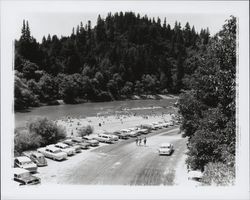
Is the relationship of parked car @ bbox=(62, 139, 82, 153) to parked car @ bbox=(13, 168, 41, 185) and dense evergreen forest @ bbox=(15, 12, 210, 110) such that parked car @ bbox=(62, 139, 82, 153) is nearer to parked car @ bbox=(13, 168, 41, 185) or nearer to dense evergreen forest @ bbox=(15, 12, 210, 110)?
dense evergreen forest @ bbox=(15, 12, 210, 110)

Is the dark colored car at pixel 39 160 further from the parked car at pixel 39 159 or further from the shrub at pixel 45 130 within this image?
the shrub at pixel 45 130

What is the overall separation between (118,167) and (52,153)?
15.4 ft

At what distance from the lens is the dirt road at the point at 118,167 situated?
13508 mm

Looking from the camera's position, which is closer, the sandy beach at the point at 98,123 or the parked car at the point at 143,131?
the parked car at the point at 143,131

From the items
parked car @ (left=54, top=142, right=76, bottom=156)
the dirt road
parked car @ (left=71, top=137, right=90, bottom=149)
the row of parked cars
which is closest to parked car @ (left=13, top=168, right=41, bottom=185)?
the row of parked cars

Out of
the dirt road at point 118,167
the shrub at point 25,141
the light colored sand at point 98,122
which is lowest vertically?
the light colored sand at point 98,122

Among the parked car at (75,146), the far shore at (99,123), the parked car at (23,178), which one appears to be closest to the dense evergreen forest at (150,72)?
the far shore at (99,123)

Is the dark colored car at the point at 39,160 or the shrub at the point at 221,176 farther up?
the shrub at the point at 221,176

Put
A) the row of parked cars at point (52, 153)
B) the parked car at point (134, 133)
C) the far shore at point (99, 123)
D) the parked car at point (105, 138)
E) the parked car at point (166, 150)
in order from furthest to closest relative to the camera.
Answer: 1. the far shore at point (99, 123)
2. the parked car at point (134, 133)
3. the parked car at point (105, 138)
4. the parked car at point (166, 150)
5. the row of parked cars at point (52, 153)

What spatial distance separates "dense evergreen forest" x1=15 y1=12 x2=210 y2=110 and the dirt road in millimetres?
9288

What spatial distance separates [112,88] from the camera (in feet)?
159

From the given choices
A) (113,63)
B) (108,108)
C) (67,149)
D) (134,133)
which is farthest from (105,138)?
(113,63)

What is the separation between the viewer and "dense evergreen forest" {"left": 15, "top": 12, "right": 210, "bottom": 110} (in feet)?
121
